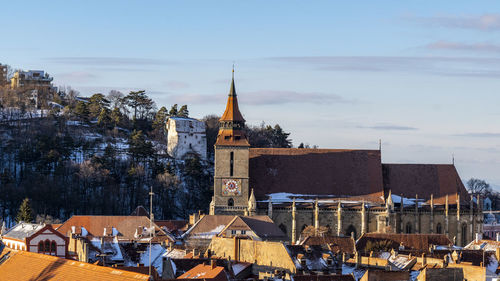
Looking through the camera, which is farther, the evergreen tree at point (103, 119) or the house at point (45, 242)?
the evergreen tree at point (103, 119)

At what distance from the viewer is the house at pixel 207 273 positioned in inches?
1941

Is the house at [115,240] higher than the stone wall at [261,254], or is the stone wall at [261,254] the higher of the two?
the stone wall at [261,254]

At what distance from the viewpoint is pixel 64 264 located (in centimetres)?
4219

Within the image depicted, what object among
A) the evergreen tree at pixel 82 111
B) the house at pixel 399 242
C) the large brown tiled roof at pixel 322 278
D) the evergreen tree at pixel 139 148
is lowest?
the house at pixel 399 242

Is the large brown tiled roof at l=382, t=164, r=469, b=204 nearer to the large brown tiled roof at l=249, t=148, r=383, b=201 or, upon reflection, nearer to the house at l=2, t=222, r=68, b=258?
the large brown tiled roof at l=249, t=148, r=383, b=201

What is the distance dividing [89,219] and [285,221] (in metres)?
17.9

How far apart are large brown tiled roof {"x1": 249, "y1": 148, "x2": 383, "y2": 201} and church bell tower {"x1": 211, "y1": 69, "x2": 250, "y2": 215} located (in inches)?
71.7

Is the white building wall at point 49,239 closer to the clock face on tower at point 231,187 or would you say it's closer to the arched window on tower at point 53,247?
the arched window on tower at point 53,247

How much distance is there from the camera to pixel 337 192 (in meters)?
107

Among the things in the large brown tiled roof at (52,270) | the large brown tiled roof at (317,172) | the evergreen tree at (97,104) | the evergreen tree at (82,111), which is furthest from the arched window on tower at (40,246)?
the evergreen tree at (97,104)

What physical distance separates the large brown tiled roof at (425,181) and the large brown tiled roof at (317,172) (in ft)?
5.30

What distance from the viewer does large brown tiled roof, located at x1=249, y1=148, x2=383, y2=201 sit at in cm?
10662

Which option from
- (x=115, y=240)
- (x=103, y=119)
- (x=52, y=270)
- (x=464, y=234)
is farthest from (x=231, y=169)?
(x=103, y=119)

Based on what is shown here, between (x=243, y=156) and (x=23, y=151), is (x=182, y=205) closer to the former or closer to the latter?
(x=23, y=151)
